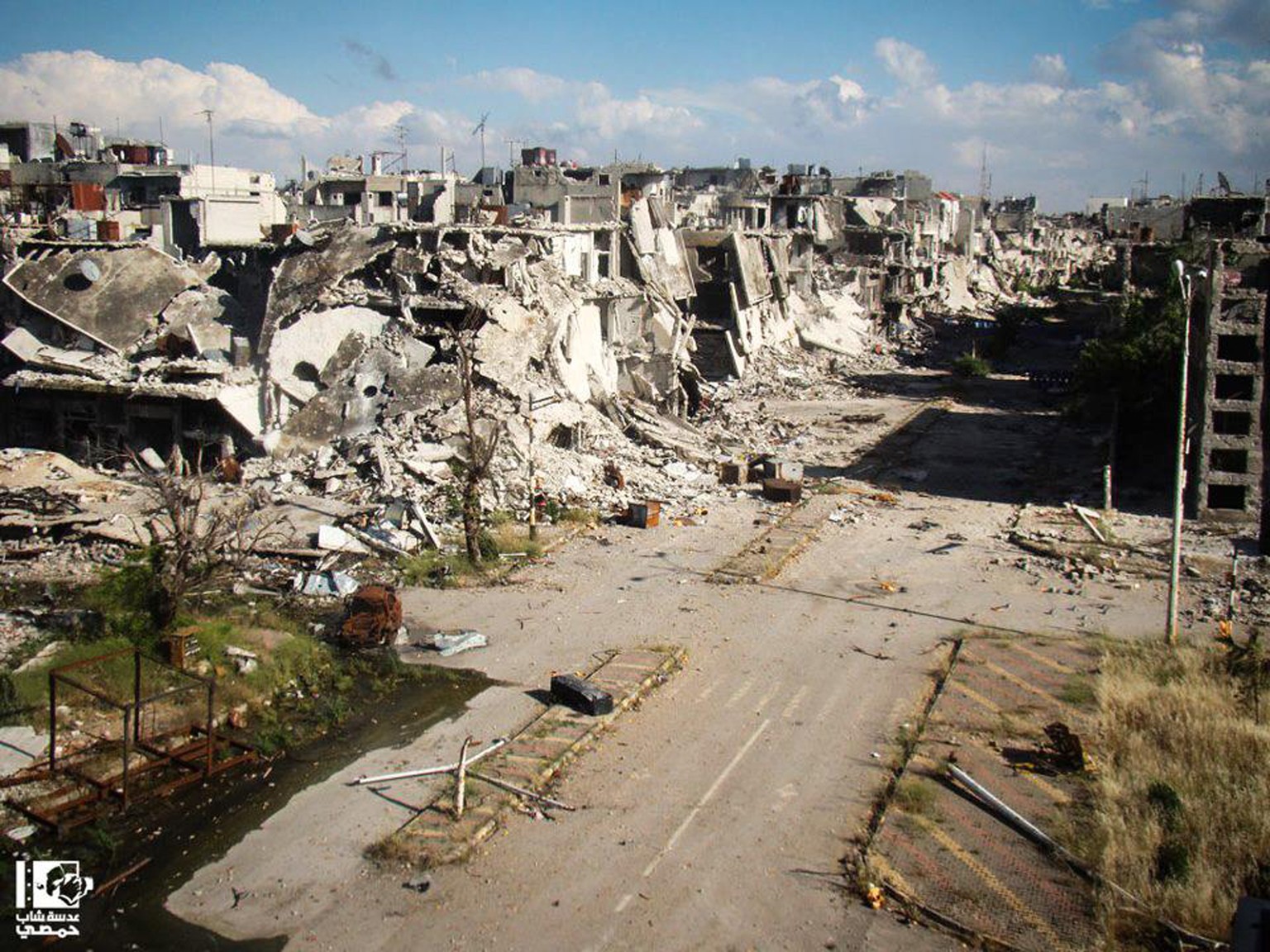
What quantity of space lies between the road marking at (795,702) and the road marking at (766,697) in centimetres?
24

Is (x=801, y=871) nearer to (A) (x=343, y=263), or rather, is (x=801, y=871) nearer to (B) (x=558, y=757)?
(B) (x=558, y=757)

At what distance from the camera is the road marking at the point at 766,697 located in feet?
41.0

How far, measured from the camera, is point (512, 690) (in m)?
12.9

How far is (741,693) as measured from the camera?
12859mm

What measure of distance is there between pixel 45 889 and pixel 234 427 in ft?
45.2

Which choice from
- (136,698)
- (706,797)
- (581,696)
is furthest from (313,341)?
(706,797)

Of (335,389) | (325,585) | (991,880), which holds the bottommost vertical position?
(991,880)

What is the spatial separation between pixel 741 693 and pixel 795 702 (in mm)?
655

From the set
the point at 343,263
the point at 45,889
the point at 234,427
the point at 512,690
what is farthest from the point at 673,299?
the point at 45,889

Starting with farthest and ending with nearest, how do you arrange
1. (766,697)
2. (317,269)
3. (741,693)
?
(317,269) < (741,693) < (766,697)

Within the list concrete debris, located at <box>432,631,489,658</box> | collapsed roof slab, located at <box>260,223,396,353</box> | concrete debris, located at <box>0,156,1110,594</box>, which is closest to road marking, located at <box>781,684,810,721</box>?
concrete debris, located at <box>432,631,489,658</box>

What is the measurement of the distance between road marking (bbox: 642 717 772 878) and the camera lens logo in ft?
15.2

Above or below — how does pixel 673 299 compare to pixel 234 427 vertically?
above

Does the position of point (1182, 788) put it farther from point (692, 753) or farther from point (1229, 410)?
point (1229, 410)
